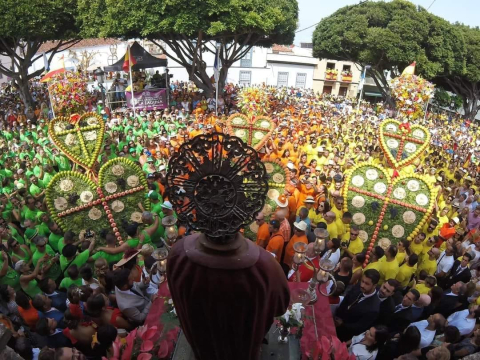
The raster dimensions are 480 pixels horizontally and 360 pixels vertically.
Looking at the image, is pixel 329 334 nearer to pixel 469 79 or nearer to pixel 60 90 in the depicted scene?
pixel 60 90

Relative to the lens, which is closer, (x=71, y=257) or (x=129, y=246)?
(x=71, y=257)

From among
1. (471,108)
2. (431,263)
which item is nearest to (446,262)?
(431,263)

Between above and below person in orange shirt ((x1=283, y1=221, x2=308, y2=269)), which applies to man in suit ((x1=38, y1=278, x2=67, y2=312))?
below

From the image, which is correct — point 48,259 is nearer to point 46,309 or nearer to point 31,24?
point 46,309

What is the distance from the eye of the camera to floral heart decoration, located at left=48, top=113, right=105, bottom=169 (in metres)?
6.45

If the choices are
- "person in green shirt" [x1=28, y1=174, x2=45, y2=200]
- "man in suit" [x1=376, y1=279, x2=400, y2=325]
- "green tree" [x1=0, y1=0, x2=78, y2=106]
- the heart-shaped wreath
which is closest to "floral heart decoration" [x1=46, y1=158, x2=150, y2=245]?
"person in green shirt" [x1=28, y1=174, x2=45, y2=200]

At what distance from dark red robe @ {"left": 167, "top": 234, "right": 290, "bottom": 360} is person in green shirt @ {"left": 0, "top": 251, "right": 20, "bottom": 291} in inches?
126

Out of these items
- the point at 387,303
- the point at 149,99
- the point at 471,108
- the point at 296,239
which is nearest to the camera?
the point at 387,303

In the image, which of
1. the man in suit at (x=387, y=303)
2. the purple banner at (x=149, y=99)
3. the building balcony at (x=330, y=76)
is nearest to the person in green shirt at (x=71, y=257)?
the man in suit at (x=387, y=303)

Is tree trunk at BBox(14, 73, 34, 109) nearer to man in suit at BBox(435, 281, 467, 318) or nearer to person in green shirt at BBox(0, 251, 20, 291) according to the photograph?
person in green shirt at BBox(0, 251, 20, 291)

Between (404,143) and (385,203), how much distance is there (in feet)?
5.64

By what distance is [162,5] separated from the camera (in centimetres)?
1472

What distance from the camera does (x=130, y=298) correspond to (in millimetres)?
4250

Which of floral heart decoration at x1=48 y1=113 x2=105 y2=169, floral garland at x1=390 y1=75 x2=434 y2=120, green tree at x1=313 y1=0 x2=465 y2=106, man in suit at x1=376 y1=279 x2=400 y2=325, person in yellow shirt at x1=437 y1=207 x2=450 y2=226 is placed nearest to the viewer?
man in suit at x1=376 y1=279 x2=400 y2=325
